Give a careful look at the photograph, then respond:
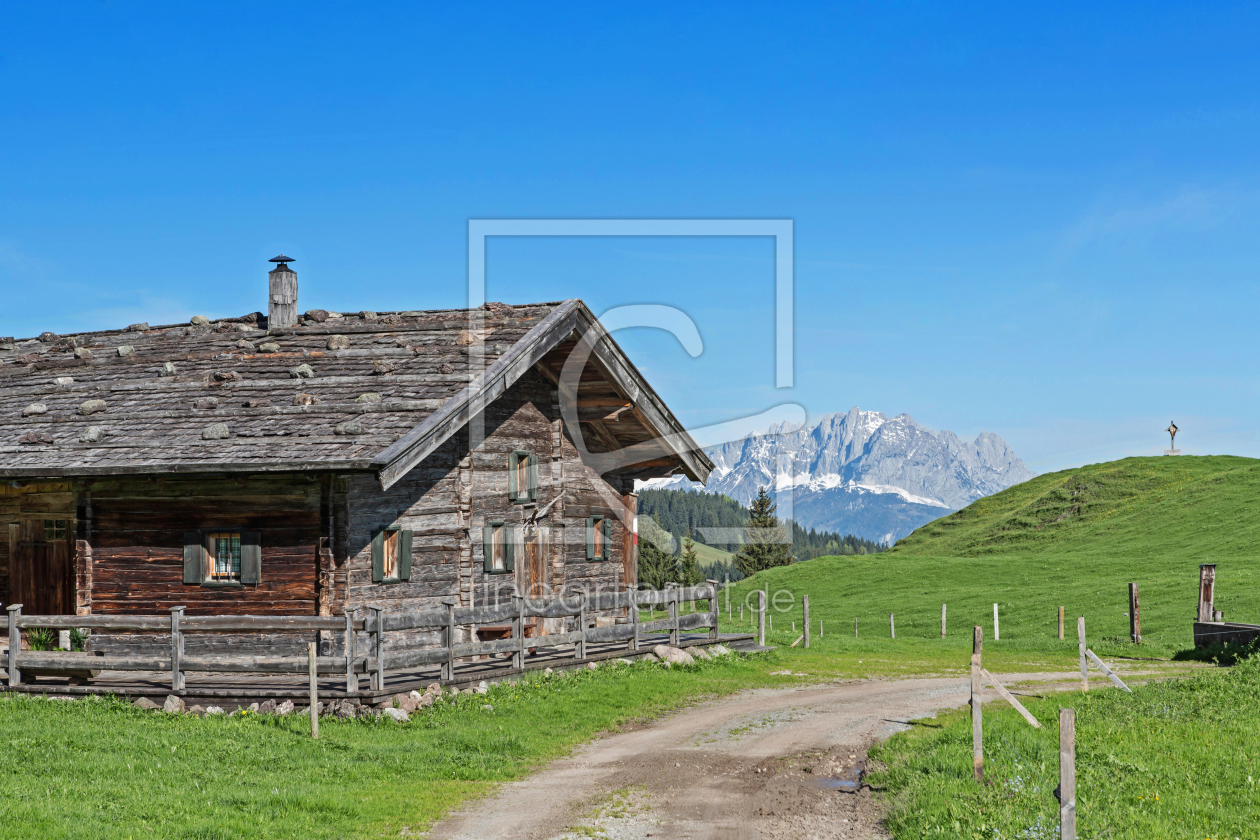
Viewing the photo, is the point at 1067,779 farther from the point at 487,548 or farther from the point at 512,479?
the point at 512,479

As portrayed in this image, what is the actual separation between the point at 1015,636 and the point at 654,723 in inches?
985

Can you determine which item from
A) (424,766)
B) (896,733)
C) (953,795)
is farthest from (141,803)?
(896,733)

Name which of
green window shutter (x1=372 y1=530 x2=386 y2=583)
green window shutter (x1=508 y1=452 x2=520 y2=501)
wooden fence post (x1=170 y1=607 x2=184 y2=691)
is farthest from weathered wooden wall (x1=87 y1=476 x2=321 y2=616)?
green window shutter (x1=508 y1=452 x2=520 y2=501)

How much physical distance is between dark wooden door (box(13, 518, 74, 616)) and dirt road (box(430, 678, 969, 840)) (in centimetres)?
1287

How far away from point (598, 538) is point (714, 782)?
14.9 metres

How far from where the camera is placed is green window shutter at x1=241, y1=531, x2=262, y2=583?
63.8ft

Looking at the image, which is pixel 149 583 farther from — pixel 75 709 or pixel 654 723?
pixel 654 723

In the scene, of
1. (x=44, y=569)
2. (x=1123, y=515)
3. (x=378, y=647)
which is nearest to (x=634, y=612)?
(x=378, y=647)

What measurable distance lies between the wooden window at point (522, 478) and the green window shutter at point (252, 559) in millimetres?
5669

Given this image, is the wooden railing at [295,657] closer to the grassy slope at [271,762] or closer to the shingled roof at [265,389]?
the grassy slope at [271,762]

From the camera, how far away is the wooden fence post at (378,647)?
16.4 m

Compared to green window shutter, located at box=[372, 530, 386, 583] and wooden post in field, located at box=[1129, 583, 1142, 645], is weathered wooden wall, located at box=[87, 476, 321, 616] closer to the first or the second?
green window shutter, located at box=[372, 530, 386, 583]

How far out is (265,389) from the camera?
71.6ft

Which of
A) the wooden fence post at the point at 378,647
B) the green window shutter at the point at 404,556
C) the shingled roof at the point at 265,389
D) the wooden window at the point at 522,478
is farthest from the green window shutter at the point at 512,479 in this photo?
the wooden fence post at the point at 378,647
